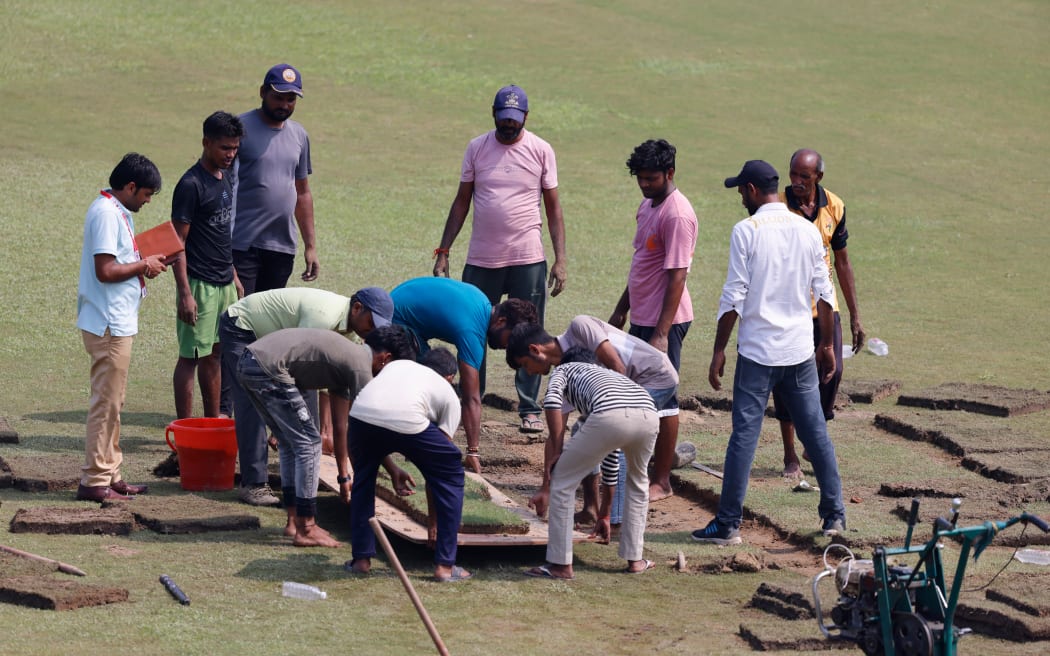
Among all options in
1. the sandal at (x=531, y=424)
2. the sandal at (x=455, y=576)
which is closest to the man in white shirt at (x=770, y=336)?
the sandal at (x=455, y=576)

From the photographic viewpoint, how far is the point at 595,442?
7.41 m

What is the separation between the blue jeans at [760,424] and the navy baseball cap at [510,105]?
306 cm

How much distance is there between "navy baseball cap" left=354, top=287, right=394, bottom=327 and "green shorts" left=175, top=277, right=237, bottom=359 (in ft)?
6.13

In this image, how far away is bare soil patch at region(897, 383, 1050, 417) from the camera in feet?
38.1

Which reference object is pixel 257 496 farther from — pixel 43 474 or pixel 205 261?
pixel 205 261

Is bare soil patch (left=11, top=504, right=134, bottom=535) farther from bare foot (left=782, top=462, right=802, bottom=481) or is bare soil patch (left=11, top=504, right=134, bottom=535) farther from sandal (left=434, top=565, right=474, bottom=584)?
bare foot (left=782, top=462, right=802, bottom=481)

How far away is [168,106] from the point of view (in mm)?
22953

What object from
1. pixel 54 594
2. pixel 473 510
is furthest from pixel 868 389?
pixel 54 594

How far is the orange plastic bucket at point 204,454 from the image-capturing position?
8.77 metres

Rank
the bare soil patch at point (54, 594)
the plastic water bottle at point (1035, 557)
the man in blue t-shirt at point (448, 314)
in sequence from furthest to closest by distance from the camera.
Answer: the man in blue t-shirt at point (448, 314)
the plastic water bottle at point (1035, 557)
the bare soil patch at point (54, 594)

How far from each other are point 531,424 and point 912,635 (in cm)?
570

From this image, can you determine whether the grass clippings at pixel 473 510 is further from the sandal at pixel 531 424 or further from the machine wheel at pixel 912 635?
the machine wheel at pixel 912 635

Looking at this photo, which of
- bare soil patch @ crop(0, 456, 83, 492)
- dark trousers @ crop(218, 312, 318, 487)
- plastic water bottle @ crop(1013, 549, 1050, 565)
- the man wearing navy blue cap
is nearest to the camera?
plastic water bottle @ crop(1013, 549, 1050, 565)

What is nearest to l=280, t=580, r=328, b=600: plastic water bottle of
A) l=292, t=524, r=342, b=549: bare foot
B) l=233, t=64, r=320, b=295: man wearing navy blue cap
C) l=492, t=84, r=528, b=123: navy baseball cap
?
l=292, t=524, r=342, b=549: bare foot
